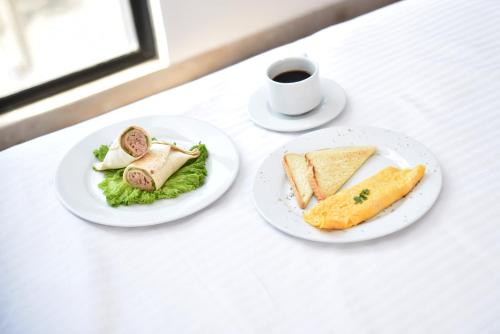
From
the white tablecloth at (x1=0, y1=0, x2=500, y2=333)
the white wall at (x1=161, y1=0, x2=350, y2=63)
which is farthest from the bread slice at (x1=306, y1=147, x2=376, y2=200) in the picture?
the white wall at (x1=161, y1=0, x2=350, y2=63)

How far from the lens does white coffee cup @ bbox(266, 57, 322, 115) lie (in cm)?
111

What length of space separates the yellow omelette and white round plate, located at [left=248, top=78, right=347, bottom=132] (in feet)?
0.69

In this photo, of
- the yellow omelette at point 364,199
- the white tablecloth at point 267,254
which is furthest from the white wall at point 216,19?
the yellow omelette at point 364,199

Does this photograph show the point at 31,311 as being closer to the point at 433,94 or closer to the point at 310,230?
the point at 310,230

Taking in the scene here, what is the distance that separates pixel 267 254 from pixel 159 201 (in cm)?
22

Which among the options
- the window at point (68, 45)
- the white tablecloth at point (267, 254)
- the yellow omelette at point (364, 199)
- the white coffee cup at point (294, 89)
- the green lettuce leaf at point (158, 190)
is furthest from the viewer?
the window at point (68, 45)

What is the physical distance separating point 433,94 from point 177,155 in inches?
20.7

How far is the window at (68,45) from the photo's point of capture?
1480 millimetres

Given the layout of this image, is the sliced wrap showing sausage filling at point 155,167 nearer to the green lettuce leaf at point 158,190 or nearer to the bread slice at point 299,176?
the green lettuce leaf at point 158,190

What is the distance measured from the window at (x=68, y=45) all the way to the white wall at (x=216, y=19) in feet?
0.25

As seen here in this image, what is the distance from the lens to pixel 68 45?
181 cm

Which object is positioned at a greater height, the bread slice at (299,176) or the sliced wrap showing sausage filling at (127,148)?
the sliced wrap showing sausage filling at (127,148)

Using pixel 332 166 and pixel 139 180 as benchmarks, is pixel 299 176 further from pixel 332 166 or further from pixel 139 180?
pixel 139 180

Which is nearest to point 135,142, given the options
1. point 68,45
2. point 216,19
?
point 216,19
